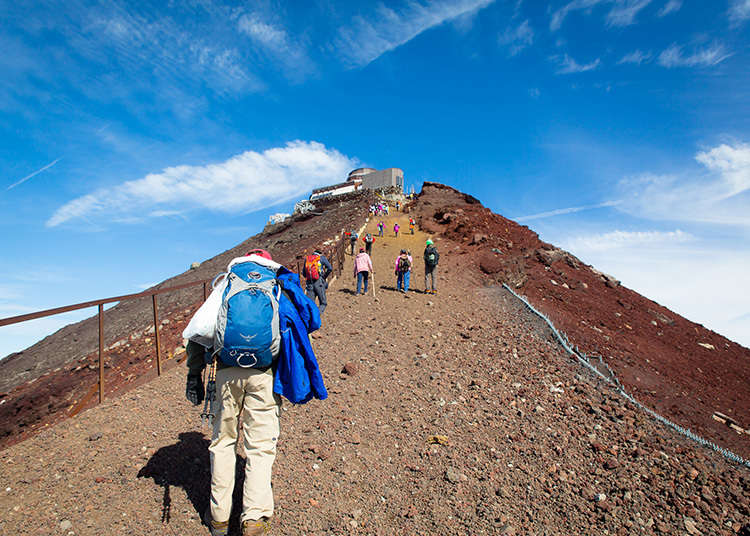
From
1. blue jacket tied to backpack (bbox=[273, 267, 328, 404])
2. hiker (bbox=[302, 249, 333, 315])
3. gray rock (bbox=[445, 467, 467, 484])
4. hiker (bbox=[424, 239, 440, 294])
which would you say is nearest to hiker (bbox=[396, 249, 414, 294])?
hiker (bbox=[424, 239, 440, 294])

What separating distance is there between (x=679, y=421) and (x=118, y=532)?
281 inches

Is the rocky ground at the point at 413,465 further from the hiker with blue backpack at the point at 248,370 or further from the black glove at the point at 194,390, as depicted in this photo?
the black glove at the point at 194,390

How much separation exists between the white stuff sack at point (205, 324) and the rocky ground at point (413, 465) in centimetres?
140

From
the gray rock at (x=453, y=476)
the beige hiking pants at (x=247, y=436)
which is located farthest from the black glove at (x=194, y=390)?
the gray rock at (x=453, y=476)

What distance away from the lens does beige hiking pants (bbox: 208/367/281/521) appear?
2.68m

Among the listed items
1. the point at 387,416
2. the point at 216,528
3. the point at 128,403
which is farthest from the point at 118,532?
the point at 387,416

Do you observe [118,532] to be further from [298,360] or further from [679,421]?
[679,421]

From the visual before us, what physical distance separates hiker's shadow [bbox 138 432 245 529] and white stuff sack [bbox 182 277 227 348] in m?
1.35

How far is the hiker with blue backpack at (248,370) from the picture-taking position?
2635 mm

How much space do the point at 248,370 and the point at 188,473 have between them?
148 cm

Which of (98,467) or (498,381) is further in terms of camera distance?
(498,381)

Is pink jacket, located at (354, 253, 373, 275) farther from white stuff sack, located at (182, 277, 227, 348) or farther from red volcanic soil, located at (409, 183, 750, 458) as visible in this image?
white stuff sack, located at (182, 277, 227, 348)

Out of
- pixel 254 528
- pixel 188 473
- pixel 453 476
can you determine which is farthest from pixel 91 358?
pixel 453 476

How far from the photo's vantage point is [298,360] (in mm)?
2857
